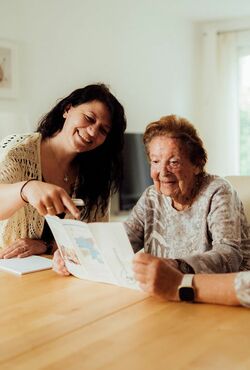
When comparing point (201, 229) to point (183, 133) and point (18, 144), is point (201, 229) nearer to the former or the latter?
point (183, 133)

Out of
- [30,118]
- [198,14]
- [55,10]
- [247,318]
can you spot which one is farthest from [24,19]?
[247,318]

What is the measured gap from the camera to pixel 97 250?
1.33m

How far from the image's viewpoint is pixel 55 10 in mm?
3764

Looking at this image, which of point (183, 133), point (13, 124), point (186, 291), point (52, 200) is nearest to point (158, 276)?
point (186, 291)

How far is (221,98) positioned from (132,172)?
5.48ft

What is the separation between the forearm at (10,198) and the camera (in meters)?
1.46

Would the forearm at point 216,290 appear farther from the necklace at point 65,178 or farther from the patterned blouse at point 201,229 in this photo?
the necklace at point 65,178

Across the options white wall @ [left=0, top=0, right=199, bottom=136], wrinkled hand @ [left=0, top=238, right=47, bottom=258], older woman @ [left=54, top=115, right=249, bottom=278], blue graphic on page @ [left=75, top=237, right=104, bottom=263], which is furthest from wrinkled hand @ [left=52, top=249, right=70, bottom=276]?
white wall @ [left=0, top=0, right=199, bottom=136]

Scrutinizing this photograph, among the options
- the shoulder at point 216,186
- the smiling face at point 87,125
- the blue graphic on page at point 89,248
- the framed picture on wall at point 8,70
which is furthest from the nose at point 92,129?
the framed picture on wall at point 8,70

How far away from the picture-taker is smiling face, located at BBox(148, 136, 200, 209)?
1624 millimetres

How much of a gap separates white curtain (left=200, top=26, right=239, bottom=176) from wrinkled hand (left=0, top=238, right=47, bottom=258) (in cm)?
395

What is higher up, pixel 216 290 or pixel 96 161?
pixel 96 161

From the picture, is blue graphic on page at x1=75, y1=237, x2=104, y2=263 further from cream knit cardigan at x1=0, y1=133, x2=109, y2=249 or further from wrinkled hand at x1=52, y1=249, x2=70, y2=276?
cream knit cardigan at x1=0, y1=133, x2=109, y2=249

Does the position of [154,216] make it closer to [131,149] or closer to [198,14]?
[131,149]
